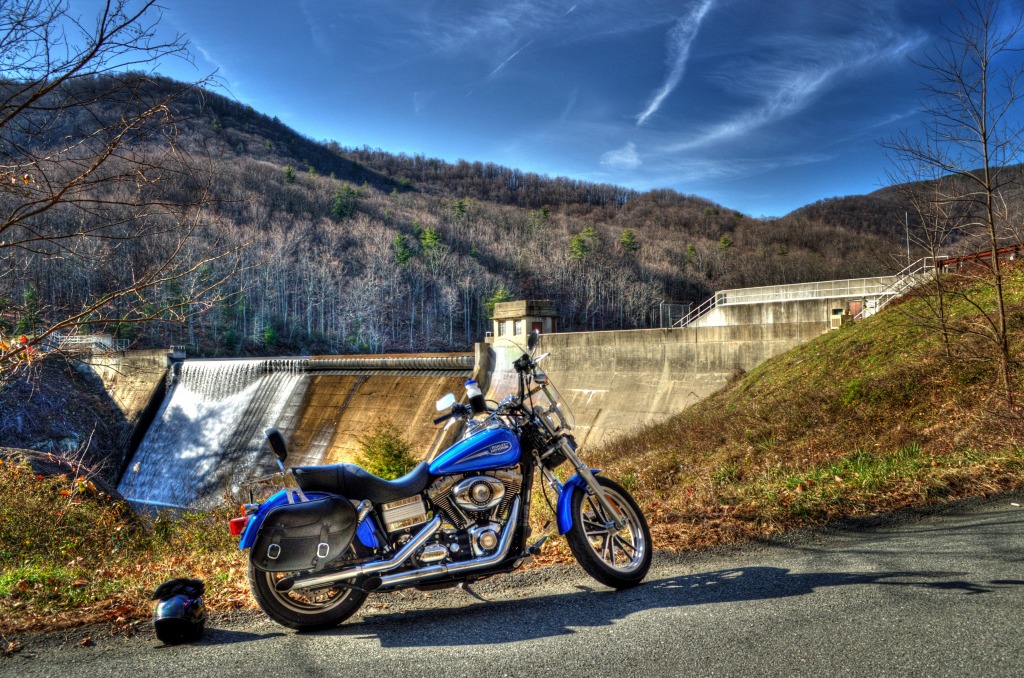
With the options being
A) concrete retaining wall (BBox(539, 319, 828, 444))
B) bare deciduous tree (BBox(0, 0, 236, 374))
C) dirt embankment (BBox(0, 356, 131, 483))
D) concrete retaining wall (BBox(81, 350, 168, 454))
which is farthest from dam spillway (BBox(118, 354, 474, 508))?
bare deciduous tree (BBox(0, 0, 236, 374))

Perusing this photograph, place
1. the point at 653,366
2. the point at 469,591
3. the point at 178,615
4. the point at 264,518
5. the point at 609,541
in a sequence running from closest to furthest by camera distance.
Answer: the point at 178,615 → the point at 264,518 → the point at 469,591 → the point at 609,541 → the point at 653,366

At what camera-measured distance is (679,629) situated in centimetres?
317

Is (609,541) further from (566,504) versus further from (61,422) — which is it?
(61,422)

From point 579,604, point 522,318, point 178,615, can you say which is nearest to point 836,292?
point 522,318

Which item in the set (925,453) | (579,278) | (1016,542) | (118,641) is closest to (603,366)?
(925,453)

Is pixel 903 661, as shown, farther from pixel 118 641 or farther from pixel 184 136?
pixel 184 136

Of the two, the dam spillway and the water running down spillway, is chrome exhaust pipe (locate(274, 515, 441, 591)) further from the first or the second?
the water running down spillway

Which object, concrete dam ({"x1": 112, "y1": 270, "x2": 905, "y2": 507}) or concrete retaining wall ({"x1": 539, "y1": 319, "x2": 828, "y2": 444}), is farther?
concrete dam ({"x1": 112, "y1": 270, "x2": 905, "y2": 507})

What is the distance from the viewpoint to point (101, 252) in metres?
4.52

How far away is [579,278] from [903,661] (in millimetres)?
81017

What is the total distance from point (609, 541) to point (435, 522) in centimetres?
108

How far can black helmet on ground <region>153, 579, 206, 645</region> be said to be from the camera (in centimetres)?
334

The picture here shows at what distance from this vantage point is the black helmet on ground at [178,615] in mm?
3344

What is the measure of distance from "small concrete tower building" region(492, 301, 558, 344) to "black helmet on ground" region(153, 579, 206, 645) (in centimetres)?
1697
